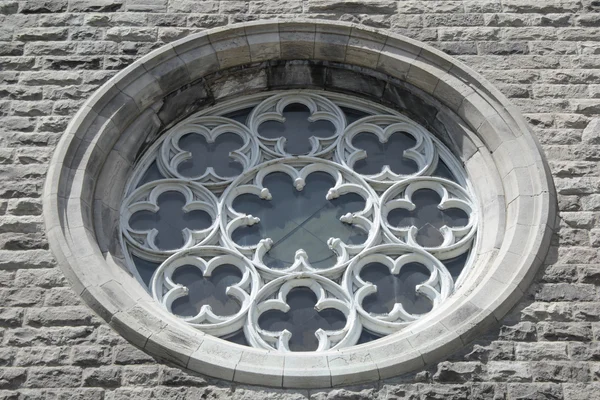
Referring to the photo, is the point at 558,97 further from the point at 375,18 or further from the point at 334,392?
the point at 334,392

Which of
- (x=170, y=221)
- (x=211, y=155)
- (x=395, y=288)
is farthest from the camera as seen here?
(x=211, y=155)

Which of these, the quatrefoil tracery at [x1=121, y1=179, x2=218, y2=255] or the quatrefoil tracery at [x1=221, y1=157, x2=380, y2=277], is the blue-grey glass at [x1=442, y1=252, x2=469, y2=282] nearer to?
the quatrefoil tracery at [x1=221, y1=157, x2=380, y2=277]

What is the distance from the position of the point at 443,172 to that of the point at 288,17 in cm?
190

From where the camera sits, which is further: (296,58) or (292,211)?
(296,58)

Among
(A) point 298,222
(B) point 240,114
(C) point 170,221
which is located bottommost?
(C) point 170,221

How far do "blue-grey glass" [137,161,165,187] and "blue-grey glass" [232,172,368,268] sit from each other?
28.1 inches

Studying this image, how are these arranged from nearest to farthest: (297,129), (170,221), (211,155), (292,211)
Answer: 1. (170,221)
2. (292,211)
3. (211,155)
4. (297,129)

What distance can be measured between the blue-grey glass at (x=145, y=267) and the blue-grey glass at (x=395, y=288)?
5.27ft

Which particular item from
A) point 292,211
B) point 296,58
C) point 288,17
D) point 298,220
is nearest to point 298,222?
point 298,220

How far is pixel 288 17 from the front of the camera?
11.0m

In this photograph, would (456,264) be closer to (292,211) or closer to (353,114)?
(292,211)

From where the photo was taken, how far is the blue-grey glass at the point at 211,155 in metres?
10.6

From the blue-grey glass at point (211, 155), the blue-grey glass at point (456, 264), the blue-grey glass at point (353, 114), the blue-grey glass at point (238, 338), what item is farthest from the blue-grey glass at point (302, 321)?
the blue-grey glass at point (353, 114)

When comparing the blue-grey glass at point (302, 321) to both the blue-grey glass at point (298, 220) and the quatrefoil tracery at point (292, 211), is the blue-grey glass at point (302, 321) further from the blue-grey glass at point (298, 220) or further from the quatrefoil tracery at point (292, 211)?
the blue-grey glass at point (298, 220)
